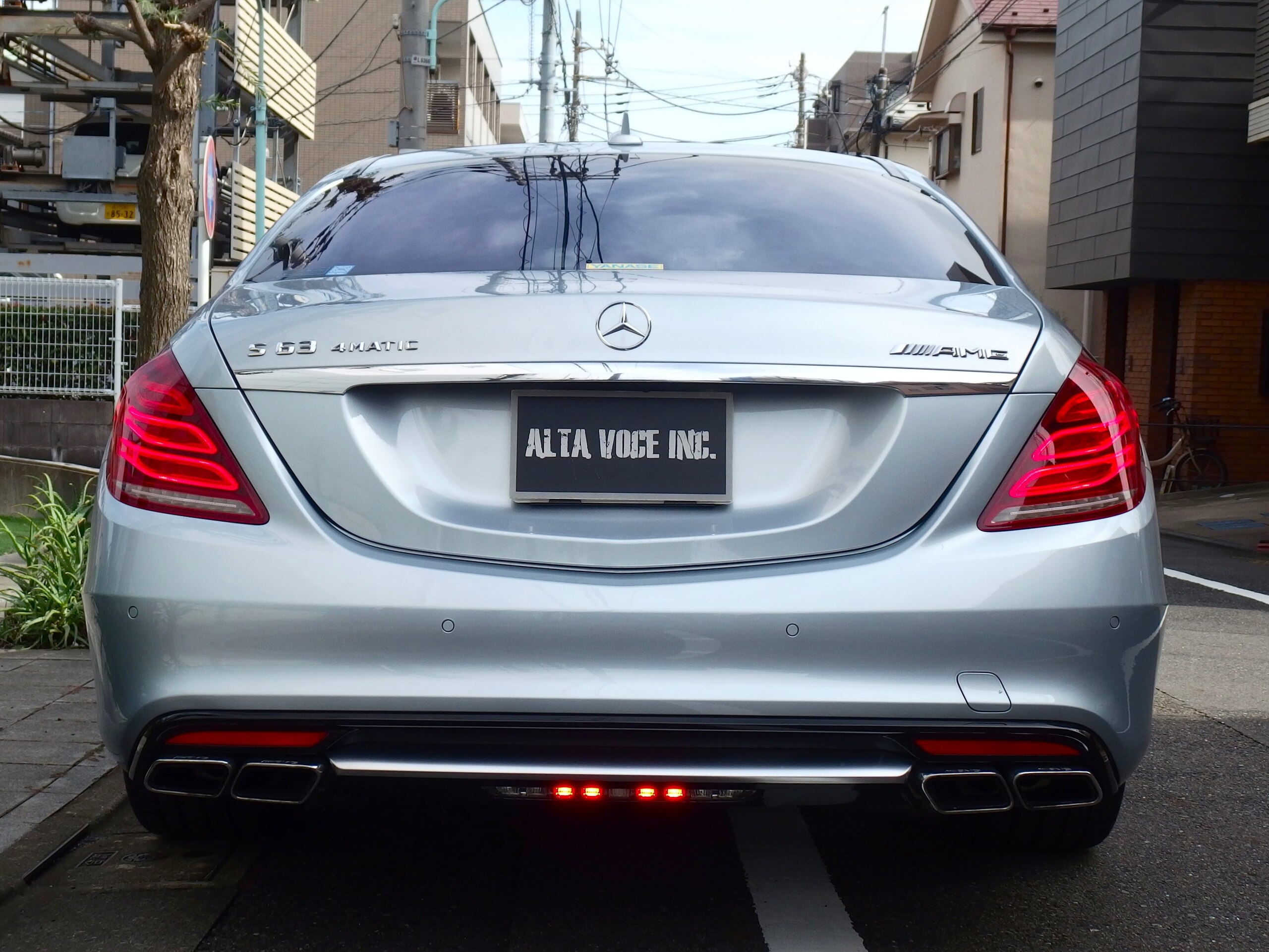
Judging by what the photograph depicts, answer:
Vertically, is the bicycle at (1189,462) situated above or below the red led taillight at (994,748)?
above

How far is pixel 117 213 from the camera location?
2328 cm

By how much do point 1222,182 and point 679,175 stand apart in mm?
18219

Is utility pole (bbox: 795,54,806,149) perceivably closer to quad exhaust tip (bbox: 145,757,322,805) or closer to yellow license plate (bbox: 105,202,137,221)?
yellow license plate (bbox: 105,202,137,221)

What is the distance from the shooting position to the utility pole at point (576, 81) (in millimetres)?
59750

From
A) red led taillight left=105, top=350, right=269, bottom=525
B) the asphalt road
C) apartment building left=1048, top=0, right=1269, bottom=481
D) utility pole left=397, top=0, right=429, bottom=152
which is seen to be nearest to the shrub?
the asphalt road

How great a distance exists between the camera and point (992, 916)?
10.7 feet

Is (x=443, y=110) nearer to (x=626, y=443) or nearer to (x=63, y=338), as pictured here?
(x=63, y=338)

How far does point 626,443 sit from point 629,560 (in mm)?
210

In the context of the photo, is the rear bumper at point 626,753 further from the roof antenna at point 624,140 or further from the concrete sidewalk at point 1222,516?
the concrete sidewalk at point 1222,516

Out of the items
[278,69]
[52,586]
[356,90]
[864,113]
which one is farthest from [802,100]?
[52,586]

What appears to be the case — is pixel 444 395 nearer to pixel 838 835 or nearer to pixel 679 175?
pixel 679 175

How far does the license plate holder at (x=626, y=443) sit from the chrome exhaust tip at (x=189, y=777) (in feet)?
2.38

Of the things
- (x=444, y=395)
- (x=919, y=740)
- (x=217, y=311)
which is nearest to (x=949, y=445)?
(x=919, y=740)

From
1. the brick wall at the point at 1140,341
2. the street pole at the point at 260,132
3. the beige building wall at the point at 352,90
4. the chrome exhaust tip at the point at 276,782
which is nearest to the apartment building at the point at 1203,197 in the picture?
the brick wall at the point at 1140,341
